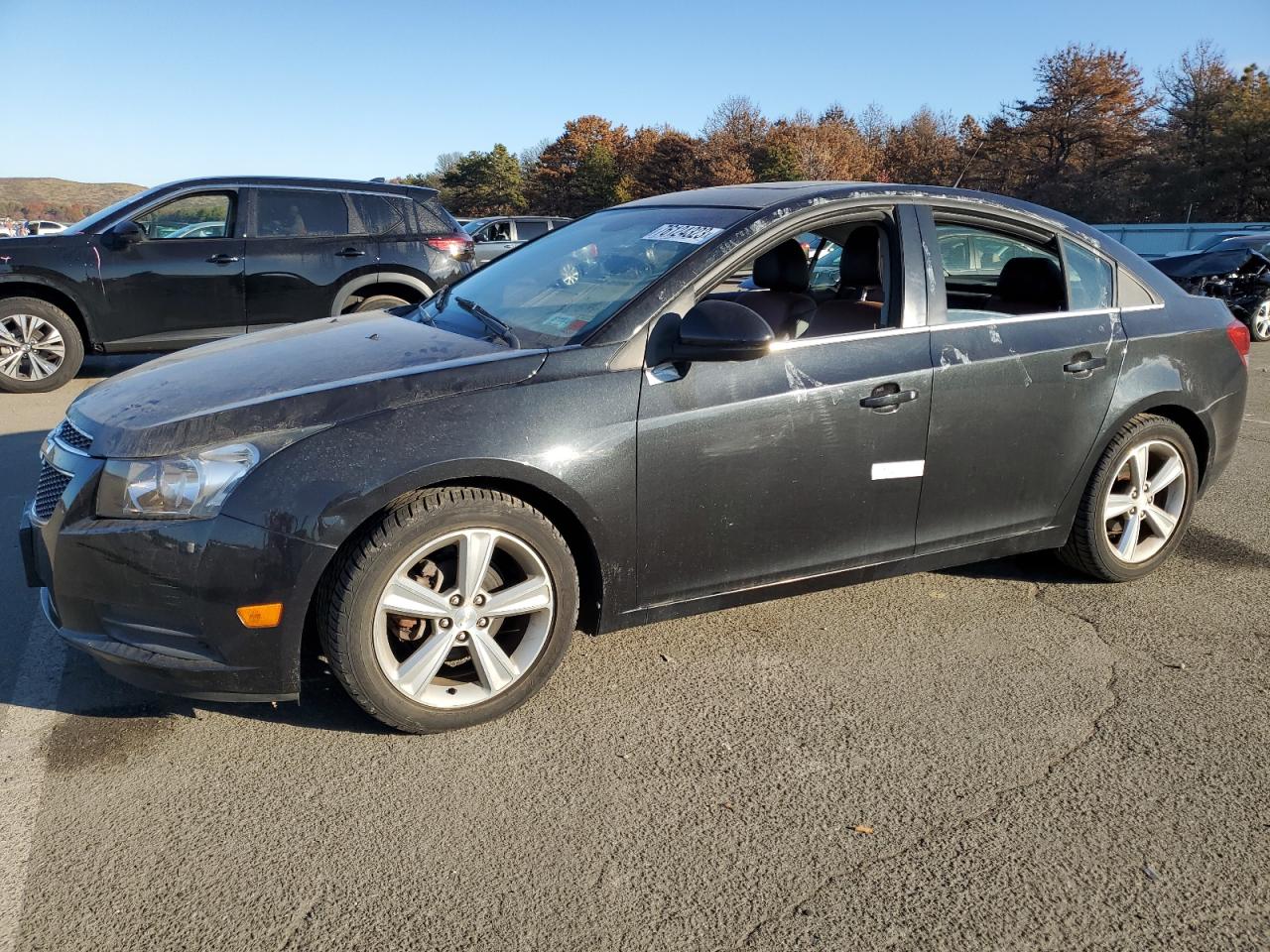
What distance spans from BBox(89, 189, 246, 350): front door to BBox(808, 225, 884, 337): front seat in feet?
20.3

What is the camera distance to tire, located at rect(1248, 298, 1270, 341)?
13.6 metres

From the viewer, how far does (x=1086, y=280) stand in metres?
4.12

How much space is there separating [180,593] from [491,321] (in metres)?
1.49

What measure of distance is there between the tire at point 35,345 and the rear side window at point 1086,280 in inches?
312

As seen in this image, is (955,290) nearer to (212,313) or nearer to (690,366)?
(690,366)

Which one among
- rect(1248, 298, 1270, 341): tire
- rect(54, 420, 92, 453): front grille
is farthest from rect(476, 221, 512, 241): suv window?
rect(54, 420, 92, 453): front grille

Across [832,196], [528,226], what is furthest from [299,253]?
[528,226]

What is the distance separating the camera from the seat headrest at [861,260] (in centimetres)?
388

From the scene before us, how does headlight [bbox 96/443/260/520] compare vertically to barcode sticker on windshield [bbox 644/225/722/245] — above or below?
below

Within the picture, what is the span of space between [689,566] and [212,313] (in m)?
6.75

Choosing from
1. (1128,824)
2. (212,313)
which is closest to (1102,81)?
(212,313)

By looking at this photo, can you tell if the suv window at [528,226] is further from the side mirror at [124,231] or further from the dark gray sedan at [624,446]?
the dark gray sedan at [624,446]

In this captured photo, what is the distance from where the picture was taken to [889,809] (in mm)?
2688

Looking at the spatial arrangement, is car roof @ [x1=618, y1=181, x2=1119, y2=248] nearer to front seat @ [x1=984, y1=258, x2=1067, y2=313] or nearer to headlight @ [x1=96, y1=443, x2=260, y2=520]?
front seat @ [x1=984, y1=258, x2=1067, y2=313]
